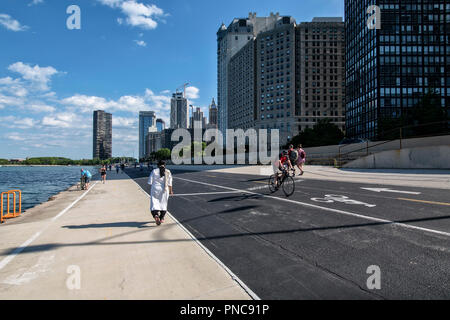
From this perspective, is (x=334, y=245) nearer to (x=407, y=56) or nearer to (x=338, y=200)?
(x=338, y=200)

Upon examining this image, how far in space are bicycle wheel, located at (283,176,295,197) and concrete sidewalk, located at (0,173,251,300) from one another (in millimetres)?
5425

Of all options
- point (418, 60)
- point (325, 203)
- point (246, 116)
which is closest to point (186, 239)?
point (325, 203)

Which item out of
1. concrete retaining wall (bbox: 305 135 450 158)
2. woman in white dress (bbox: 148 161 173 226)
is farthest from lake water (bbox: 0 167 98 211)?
concrete retaining wall (bbox: 305 135 450 158)

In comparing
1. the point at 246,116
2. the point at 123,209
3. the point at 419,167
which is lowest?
the point at 123,209

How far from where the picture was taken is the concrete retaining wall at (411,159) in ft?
51.8

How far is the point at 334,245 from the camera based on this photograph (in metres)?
4.23

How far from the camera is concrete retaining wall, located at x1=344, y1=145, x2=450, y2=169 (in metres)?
15.8

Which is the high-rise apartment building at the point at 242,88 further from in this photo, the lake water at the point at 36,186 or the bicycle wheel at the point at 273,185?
the bicycle wheel at the point at 273,185

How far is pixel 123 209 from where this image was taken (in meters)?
8.77

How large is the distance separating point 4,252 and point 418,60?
95.7 metres

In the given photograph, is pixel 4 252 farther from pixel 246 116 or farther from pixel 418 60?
pixel 246 116

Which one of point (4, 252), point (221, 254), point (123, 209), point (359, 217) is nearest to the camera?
point (221, 254)

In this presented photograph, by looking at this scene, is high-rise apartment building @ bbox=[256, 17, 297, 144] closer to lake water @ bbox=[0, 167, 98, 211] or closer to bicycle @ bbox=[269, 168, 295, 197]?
lake water @ bbox=[0, 167, 98, 211]
